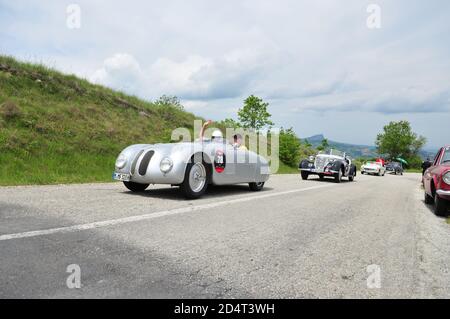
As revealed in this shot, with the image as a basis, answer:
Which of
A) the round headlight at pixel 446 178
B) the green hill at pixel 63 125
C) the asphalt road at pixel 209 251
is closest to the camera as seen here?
the asphalt road at pixel 209 251

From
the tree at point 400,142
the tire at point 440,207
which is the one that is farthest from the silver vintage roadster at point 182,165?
the tree at point 400,142

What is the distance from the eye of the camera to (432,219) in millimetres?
5766

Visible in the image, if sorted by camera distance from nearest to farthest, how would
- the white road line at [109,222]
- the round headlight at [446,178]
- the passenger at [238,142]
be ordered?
the white road line at [109,222]
the round headlight at [446,178]
the passenger at [238,142]

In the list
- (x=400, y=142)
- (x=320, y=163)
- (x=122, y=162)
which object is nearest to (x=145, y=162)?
(x=122, y=162)

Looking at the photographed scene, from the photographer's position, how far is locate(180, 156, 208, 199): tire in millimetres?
6230

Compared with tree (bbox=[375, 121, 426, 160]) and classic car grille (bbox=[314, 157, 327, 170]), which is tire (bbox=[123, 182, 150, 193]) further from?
tree (bbox=[375, 121, 426, 160])

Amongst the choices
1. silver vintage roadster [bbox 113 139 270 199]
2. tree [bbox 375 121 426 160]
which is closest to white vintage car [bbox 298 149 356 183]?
silver vintage roadster [bbox 113 139 270 199]

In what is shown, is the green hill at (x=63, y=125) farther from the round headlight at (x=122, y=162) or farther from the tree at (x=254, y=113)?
the tree at (x=254, y=113)

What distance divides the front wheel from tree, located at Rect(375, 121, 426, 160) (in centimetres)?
9957

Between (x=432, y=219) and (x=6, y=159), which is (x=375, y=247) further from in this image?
(x=6, y=159)

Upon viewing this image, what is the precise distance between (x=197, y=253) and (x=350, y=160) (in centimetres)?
1492

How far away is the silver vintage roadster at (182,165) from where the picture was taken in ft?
20.1

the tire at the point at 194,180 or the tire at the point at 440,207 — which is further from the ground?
the tire at the point at 194,180

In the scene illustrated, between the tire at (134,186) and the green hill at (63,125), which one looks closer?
the tire at (134,186)
